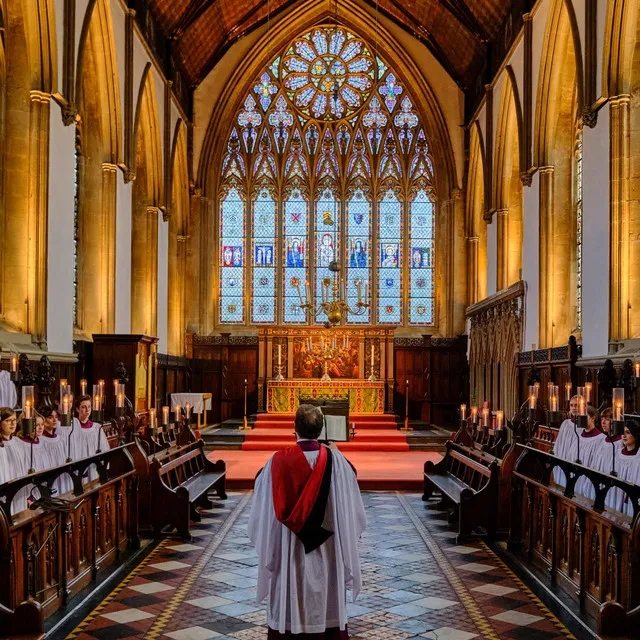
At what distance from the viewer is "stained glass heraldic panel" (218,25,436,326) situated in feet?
76.4

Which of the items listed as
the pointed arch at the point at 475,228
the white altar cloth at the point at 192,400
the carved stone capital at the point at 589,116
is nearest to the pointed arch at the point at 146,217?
the white altar cloth at the point at 192,400

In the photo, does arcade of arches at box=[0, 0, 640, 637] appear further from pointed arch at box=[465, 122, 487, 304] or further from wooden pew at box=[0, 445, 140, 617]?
wooden pew at box=[0, 445, 140, 617]

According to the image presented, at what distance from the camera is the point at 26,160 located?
11.8 m

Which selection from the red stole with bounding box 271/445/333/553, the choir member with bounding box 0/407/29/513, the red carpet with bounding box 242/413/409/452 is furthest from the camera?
the red carpet with bounding box 242/413/409/452

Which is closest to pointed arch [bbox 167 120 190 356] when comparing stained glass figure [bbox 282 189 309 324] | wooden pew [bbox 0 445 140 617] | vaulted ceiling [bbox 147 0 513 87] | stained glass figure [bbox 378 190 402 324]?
vaulted ceiling [bbox 147 0 513 87]

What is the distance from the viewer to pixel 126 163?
16.3 m

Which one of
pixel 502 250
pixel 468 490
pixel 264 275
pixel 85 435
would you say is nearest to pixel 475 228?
pixel 502 250

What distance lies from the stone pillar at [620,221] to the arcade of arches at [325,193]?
0.10ft

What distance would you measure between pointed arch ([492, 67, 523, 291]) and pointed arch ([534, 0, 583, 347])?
2.62 m

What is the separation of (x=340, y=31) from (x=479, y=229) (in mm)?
7257

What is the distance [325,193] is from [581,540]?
18.6 meters

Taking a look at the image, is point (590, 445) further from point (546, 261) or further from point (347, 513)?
point (546, 261)

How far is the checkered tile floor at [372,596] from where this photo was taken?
535cm

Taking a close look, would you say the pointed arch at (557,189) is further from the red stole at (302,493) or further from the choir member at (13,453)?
the red stole at (302,493)
